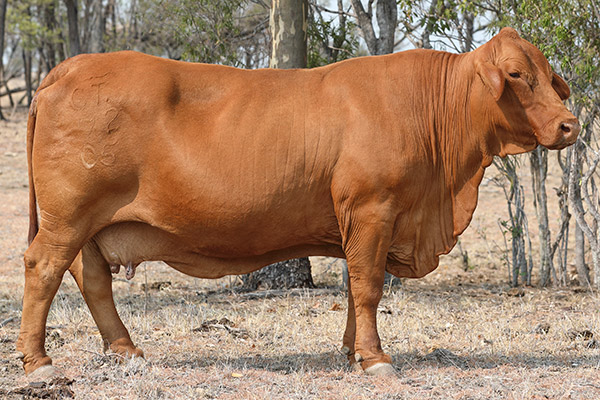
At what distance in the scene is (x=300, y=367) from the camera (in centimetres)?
504

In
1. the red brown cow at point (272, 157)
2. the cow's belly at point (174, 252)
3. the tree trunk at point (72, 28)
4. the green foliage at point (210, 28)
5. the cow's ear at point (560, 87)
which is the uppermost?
the tree trunk at point (72, 28)

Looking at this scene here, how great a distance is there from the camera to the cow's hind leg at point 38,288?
15.3 ft

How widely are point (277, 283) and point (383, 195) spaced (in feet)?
12.2

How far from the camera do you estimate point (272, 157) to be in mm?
4582

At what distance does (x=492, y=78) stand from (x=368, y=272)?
4.61ft

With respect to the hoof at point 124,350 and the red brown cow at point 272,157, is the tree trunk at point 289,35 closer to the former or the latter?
the red brown cow at point 272,157

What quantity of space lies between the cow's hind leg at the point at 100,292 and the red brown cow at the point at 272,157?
19 cm

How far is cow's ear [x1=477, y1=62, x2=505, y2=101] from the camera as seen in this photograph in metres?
4.45

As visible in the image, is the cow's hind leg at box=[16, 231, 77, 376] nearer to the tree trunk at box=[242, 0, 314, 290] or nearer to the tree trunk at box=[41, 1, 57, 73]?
the tree trunk at box=[242, 0, 314, 290]

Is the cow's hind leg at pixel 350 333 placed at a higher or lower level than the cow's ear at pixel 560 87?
lower

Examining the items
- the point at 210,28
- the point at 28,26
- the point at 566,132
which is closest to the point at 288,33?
the point at 210,28

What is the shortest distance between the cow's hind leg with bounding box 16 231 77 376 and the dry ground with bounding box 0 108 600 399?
181 mm

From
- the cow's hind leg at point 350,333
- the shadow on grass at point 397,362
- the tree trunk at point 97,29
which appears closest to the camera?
the shadow on grass at point 397,362

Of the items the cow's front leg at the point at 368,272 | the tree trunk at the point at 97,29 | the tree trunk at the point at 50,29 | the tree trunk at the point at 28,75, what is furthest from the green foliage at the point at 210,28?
the tree trunk at the point at 28,75
